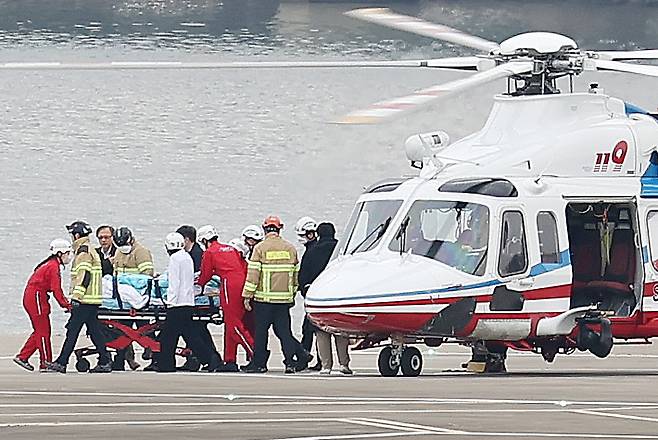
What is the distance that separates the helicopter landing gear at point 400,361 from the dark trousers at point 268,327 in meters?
1.04

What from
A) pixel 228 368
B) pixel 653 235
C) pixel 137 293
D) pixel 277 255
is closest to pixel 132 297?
pixel 137 293

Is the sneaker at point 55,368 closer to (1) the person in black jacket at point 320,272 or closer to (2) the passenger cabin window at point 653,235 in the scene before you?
(1) the person in black jacket at point 320,272

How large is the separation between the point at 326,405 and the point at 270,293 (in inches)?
169

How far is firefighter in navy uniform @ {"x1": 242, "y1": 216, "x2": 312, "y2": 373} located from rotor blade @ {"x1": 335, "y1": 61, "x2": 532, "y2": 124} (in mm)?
2334

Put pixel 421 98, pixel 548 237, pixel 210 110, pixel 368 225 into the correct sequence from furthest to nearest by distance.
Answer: pixel 210 110, pixel 368 225, pixel 548 237, pixel 421 98

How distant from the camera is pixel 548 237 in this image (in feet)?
47.2

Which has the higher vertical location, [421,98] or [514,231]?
[421,98]

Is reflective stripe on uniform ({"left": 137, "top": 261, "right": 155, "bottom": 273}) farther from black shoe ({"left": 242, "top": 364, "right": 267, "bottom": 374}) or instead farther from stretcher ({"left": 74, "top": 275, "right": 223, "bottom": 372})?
black shoe ({"left": 242, "top": 364, "right": 267, "bottom": 374})

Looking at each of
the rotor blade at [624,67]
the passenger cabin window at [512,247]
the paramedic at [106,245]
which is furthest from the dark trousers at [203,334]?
the rotor blade at [624,67]

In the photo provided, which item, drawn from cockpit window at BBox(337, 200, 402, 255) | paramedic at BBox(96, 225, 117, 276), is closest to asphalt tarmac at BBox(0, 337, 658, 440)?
cockpit window at BBox(337, 200, 402, 255)

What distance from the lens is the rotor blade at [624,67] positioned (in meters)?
14.0

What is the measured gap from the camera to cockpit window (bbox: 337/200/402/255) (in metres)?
14.4

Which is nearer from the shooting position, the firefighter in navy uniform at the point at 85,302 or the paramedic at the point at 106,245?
the firefighter in navy uniform at the point at 85,302

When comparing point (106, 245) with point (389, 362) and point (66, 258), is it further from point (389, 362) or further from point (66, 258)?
point (389, 362)
